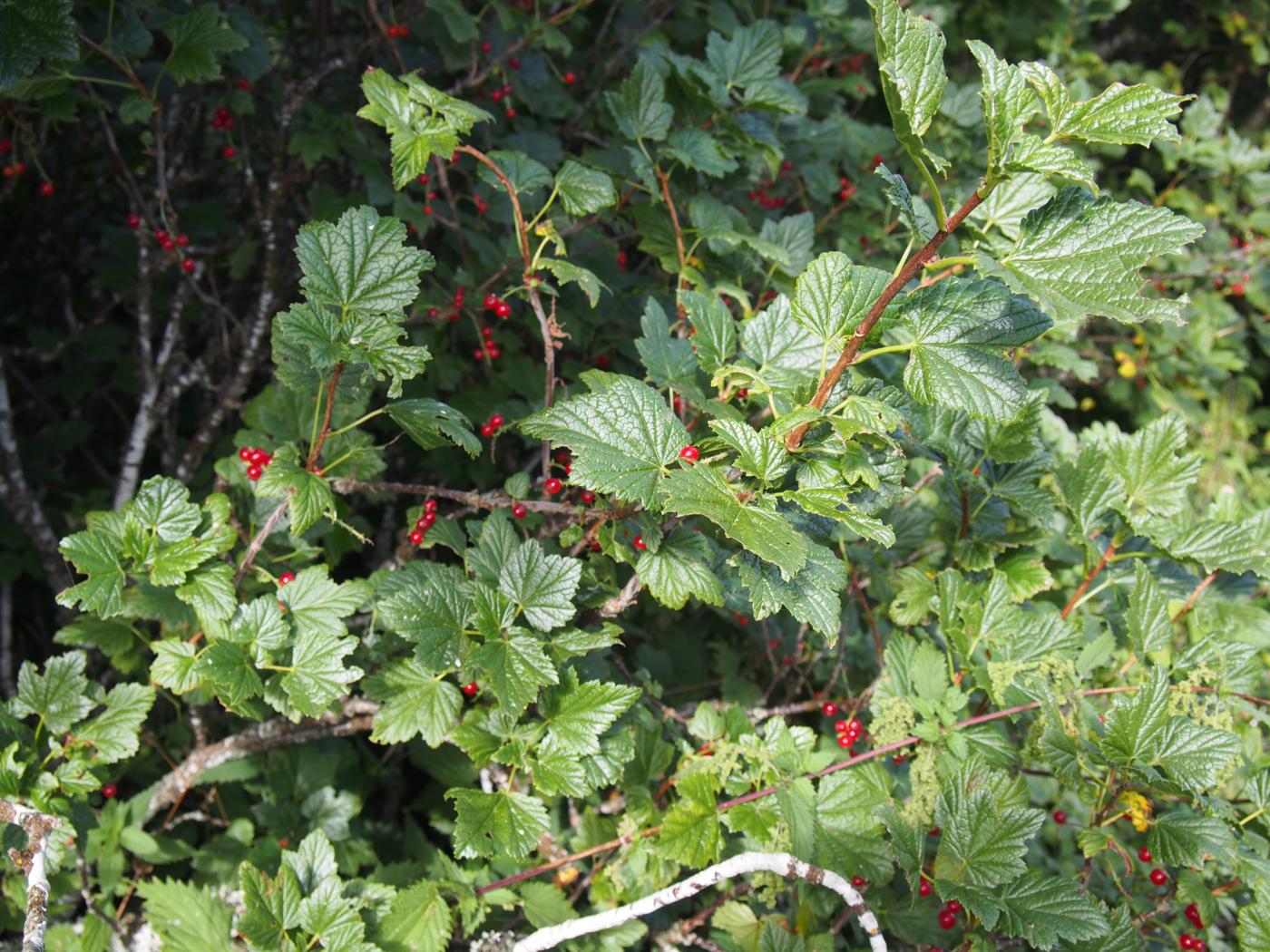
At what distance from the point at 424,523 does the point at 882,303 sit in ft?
2.83

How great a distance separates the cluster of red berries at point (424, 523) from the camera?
60.9 inches

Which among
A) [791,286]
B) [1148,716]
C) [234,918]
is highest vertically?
[791,286]

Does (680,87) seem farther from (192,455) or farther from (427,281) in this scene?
(192,455)

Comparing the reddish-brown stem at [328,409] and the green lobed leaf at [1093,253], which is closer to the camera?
the green lobed leaf at [1093,253]

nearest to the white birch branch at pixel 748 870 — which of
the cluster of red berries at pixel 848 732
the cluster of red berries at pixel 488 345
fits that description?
the cluster of red berries at pixel 848 732

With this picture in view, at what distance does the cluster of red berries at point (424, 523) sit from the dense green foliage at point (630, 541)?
14mm

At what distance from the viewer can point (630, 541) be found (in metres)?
1.39

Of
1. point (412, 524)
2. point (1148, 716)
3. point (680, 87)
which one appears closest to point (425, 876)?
point (412, 524)

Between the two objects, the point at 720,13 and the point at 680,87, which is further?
the point at 720,13

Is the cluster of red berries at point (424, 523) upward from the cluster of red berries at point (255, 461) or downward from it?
downward

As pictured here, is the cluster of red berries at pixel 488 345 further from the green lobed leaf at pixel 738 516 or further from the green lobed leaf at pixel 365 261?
the green lobed leaf at pixel 738 516

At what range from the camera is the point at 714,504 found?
112 cm

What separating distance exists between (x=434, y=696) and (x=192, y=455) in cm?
105

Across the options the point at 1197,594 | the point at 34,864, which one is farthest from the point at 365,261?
the point at 1197,594
